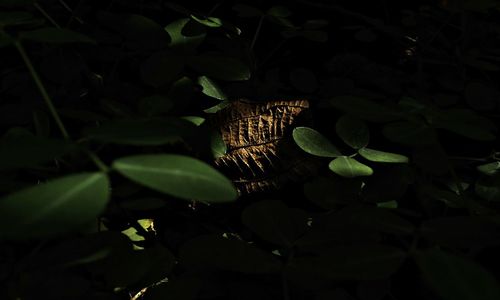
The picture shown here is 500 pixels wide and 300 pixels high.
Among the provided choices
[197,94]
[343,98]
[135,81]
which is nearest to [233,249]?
[343,98]

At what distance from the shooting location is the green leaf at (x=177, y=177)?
0.64 m

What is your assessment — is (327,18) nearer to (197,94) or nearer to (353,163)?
(197,94)

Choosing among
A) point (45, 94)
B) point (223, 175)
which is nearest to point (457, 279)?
point (223, 175)

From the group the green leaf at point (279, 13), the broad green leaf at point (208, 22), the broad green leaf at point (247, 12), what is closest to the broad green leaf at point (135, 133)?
the broad green leaf at point (208, 22)

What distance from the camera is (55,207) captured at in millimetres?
602

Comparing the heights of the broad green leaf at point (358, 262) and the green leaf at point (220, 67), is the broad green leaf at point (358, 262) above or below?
below

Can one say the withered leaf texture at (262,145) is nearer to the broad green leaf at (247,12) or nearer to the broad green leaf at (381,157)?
the broad green leaf at (381,157)

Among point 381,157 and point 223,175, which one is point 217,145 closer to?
point 381,157

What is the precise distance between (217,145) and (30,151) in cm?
74

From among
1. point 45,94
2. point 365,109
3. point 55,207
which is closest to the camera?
point 55,207

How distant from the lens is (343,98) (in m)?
1.24

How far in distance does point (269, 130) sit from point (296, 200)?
216 millimetres

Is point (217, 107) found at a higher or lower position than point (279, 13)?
lower

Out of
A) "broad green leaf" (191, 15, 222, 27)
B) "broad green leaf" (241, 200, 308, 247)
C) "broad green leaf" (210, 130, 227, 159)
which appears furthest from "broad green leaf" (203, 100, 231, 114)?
"broad green leaf" (241, 200, 308, 247)
